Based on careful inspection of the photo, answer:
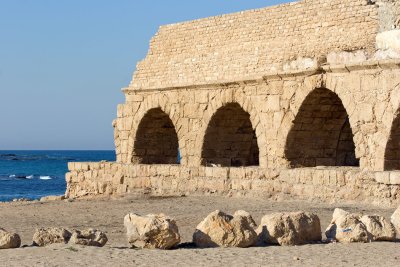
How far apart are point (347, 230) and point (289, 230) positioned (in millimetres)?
629

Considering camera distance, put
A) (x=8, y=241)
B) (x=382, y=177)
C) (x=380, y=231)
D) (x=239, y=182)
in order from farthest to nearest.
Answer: (x=239, y=182) < (x=382, y=177) < (x=380, y=231) < (x=8, y=241)

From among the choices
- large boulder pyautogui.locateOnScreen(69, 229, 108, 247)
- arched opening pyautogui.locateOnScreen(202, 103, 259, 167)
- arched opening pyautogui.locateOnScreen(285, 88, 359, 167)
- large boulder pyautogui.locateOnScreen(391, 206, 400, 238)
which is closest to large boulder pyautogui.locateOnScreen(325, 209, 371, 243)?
large boulder pyautogui.locateOnScreen(391, 206, 400, 238)

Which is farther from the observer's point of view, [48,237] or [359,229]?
[359,229]

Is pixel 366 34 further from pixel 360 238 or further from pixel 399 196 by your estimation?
pixel 360 238

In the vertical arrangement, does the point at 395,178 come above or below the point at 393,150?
below

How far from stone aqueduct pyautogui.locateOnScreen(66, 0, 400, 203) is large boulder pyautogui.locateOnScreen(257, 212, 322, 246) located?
15.2 feet

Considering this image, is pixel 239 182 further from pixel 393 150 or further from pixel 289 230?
pixel 289 230

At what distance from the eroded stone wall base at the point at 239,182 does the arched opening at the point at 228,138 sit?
2.62 feet

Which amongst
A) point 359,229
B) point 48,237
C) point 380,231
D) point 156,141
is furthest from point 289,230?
point 156,141

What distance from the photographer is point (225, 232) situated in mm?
9555

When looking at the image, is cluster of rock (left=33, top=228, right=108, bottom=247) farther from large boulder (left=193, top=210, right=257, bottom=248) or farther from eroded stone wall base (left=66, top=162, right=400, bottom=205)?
eroded stone wall base (left=66, top=162, right=400, bottom=205)

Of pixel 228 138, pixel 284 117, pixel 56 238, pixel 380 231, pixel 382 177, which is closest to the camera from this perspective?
pixel 56 238

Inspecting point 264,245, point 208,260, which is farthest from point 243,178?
point 208,260

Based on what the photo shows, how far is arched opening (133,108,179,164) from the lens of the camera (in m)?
21.4
